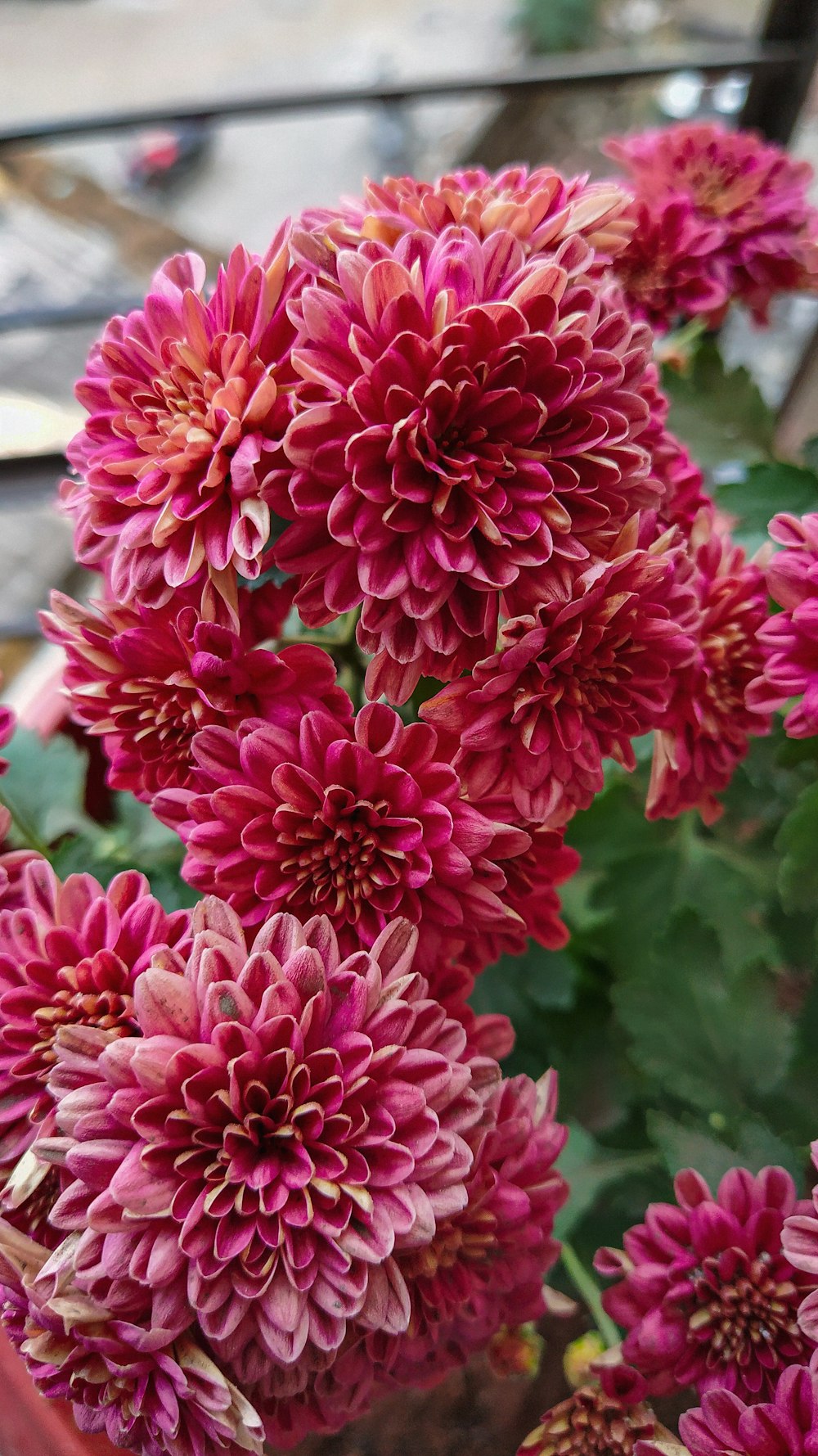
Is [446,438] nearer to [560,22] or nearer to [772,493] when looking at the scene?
[772,493]

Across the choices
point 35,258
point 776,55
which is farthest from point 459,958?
point 35,258

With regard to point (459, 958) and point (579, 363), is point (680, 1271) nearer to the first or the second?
point (459, 958)

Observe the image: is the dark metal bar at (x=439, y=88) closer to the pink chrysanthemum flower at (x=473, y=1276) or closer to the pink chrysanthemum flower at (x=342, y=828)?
the pink chrysanthemum flower at (x=342, y=828)

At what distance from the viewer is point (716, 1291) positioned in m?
0.40

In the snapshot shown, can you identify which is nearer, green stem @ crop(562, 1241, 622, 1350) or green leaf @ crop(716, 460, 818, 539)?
green stem @ crop(562, 1241, 622, 1350)

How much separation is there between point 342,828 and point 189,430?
0.15 m

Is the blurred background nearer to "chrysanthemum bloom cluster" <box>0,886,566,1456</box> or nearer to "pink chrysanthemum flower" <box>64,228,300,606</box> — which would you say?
"pink chrysanthemum flower" <box>64,228,300,606</box>

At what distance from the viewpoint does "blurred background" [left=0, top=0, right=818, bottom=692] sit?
37.9 inches

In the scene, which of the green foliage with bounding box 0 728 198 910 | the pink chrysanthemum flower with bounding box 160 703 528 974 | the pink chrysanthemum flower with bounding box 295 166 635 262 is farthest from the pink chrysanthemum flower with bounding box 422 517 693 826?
the green foliage with bounding box 0 728 198 910

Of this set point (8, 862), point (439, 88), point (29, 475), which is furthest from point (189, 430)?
point (439, 88)

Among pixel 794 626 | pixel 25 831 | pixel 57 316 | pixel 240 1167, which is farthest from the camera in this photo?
pixel 57 316

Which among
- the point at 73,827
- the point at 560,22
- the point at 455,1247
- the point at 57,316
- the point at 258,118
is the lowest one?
the point at 455,1247

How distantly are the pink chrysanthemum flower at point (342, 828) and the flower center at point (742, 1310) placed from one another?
0.16m

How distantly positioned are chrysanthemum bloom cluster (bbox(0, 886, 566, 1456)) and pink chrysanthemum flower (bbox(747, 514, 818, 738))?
0.19 m
